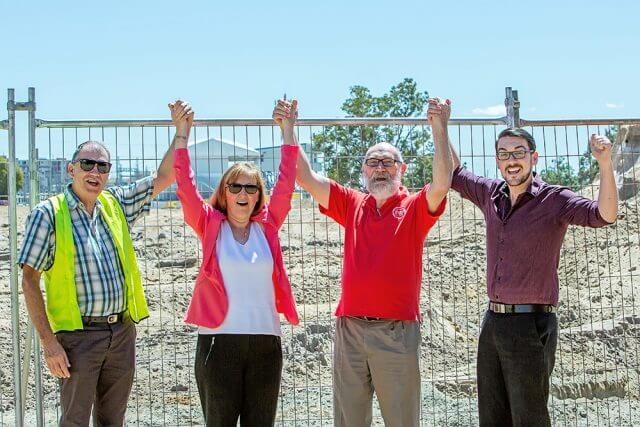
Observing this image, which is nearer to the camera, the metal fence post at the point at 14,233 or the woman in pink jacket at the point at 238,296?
the woman in pink jacket at the point at 238,296

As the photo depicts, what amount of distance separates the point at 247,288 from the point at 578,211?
201cm

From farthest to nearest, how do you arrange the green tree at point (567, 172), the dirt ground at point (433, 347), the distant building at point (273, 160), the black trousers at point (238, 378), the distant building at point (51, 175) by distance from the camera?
1. the dirt ground at point (433, 347)
2. the green tree at point (567, 172)
3. the distant building at point (273, 160)
4. the distant building at point (51, 175)
5. the black trousers at point (238, 378)

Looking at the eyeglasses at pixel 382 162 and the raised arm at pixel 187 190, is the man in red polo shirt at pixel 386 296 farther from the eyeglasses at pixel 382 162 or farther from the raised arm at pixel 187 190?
the raised arm at pixel 187 190

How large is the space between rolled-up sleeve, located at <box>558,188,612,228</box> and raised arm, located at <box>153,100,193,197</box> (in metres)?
2.40

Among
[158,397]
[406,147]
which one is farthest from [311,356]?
[406,147]

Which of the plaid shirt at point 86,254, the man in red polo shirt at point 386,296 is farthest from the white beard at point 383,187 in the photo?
the plaid shirt at point 86,254

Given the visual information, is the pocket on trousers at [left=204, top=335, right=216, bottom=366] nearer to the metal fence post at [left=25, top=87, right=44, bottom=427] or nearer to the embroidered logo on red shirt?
the embroidered logo on red shirt

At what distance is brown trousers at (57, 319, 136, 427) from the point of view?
15.8 ft

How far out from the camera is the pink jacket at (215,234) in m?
4.74

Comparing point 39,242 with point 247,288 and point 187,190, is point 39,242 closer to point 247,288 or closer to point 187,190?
point 187,190

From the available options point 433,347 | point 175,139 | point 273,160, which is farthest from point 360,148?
point 433,347

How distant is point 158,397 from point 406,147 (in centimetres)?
420

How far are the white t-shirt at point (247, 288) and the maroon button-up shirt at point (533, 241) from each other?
138cm

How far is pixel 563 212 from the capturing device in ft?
16.0
